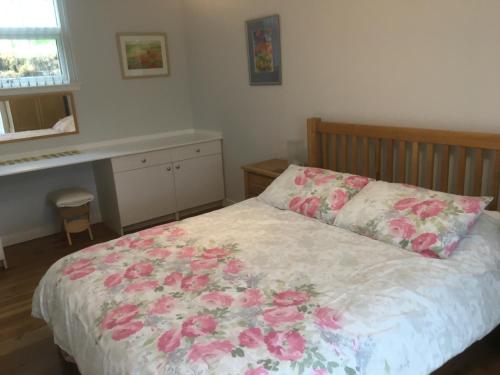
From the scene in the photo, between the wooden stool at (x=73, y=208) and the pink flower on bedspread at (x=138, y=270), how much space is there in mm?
1865

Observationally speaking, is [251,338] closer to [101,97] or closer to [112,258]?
[112,258]

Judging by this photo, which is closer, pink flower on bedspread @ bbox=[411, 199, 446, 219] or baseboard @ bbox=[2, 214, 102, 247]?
pink flower on bedspread @ bbox=[411, 199, 446, 219]

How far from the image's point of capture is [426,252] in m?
1.91

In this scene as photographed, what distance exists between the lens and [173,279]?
1835mm

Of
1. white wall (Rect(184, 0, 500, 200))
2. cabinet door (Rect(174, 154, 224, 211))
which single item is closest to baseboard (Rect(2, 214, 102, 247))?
cabinet door (Rect(174, 154, 224, 211))

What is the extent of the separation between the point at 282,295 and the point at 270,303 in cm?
7

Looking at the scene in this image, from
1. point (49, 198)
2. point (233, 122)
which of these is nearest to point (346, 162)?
point (233, 122)

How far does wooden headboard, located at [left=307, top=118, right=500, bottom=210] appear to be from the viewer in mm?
2227

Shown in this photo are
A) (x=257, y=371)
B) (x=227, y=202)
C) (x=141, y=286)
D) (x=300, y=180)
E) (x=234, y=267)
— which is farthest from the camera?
(x=227, y=202)

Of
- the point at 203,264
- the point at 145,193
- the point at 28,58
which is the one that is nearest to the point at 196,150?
the point at 145,193

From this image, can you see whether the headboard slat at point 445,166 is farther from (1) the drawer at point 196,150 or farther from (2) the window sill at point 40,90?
(2) the window sill at point 40,90

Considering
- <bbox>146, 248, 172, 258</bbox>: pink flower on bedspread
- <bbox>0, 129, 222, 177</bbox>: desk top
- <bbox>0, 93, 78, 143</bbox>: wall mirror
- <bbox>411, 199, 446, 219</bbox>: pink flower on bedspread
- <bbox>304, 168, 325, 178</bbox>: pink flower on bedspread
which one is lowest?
<bbox>146, 248, 172, 258</bbox>: pink flower on bedspread

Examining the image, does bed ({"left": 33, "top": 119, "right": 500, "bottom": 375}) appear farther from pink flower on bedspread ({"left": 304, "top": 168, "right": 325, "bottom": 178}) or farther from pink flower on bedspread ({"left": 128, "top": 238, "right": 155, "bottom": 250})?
pink flower on bedspread ({"left": 304, "top": 168, "right": 325, "bottom": 178})

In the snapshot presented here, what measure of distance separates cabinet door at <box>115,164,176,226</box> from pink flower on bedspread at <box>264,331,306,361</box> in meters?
2.63
